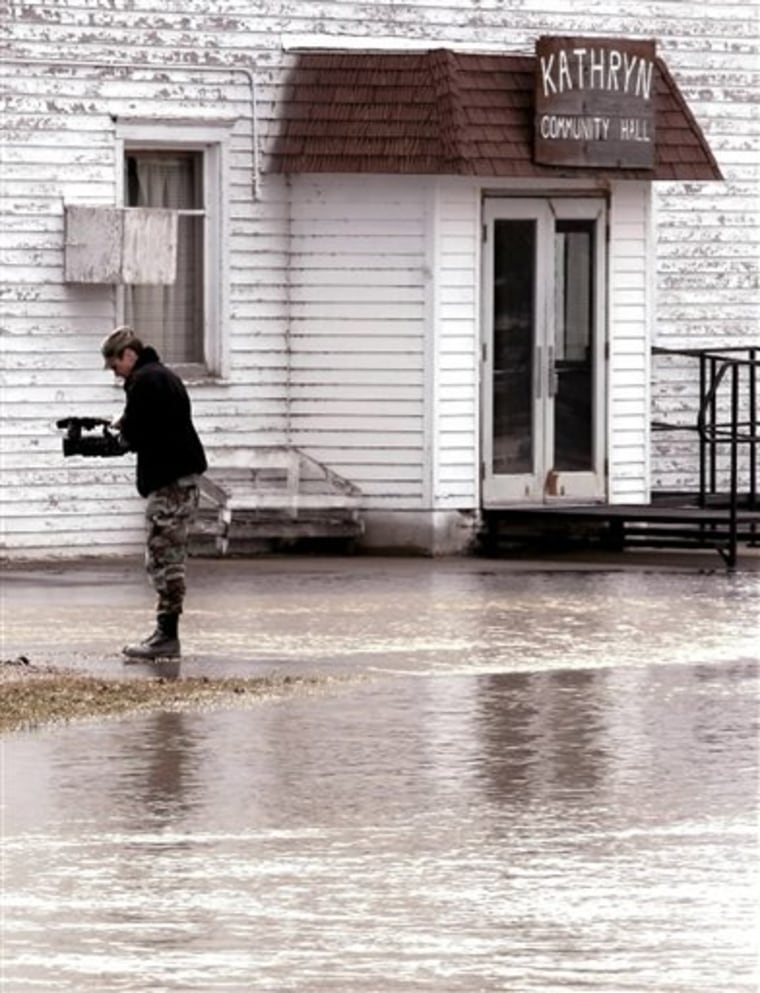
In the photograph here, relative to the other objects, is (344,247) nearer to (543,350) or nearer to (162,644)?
(543,350)

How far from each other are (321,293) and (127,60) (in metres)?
2.32

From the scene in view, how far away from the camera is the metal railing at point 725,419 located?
83.3 feet

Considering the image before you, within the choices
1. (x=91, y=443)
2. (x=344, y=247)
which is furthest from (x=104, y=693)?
(x=344, y=247)

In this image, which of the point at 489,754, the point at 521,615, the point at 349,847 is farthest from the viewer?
the point at 521,615

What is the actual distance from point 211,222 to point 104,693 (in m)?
9.75

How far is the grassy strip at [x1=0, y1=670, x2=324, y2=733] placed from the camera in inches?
601

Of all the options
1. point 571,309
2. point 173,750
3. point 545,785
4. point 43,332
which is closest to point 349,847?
point 545,785

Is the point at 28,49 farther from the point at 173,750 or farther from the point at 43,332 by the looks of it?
the point at 173,750

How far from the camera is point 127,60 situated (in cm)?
2452

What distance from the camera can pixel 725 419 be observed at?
27672 mm

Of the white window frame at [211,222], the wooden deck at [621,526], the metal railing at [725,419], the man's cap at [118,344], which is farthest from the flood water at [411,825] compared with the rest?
the metal railing at [725,419]

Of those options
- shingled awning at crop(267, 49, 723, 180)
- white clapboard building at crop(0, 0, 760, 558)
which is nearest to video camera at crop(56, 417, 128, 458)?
white clapboard building at crop(0, 0, 760, 558)

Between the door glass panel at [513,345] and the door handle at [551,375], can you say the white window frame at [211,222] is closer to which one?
the door glass panel at [513,345]

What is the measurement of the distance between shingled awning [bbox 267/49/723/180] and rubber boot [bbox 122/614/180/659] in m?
7.79
